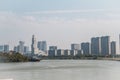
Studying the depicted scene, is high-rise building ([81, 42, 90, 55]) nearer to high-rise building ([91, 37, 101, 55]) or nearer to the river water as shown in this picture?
high-rise building ([91, 37, 101, 55])

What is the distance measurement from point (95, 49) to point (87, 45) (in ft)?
24.6

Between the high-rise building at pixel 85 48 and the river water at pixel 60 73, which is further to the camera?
the high-rise building at pixel 85 48

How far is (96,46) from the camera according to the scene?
147 m

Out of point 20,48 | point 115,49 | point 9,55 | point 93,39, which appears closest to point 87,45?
point 93,39

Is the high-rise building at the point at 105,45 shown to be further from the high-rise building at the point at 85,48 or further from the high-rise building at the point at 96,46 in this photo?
the high-rise building at the point at 85,48

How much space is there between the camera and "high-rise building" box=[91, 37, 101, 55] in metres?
145

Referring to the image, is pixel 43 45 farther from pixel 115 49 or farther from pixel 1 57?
pixel 1 57

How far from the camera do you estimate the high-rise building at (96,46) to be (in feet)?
475

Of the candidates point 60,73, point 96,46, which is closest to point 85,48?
point 96,46

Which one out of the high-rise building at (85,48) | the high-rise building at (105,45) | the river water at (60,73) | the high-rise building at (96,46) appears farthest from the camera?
the high-rise building at (85,48)

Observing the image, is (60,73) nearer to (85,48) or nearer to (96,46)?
(96,46)

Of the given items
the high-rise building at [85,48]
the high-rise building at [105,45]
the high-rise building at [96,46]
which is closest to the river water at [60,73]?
the high-rise building at [105,45]

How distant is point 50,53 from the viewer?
154250 millimetres

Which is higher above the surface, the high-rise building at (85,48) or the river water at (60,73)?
the high-rise building at (85,48)
